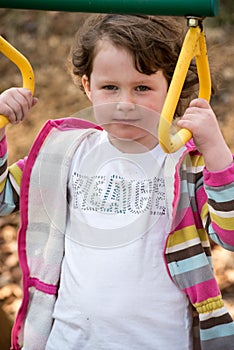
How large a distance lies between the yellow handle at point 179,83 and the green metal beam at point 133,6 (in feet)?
0.14

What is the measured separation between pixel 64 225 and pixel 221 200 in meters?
0.29

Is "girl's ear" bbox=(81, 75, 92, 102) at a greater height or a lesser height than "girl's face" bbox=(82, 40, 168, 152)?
greater

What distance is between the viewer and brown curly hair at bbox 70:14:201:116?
4.49ft

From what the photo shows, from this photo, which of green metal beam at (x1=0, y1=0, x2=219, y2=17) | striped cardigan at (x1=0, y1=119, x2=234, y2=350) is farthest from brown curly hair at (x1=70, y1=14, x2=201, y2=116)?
green metal beam at (x1=0, y1=0, x2=219, y2=17)

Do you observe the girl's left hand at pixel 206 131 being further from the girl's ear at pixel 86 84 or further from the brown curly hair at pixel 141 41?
the girl's ear at pixel 86 84

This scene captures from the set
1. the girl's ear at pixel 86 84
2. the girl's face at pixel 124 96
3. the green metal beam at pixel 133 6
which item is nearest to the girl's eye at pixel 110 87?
the girl's face at pixel 124 96

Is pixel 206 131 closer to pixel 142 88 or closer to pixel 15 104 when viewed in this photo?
pixel 142 88

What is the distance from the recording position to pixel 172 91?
1.11 metres

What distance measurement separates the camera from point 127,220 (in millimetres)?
1379

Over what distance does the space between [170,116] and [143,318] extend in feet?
1.41

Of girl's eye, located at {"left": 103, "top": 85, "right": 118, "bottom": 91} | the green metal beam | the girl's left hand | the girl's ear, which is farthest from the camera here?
the girl's ear

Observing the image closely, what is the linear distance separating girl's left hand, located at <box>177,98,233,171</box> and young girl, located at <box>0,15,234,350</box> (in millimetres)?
40

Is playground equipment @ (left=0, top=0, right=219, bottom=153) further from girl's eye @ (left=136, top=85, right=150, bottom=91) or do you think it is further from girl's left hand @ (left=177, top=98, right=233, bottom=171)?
girl's eye @ (left=136, top=85, right=150, bottom=91)

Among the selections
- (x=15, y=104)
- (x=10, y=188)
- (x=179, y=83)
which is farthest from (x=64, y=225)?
(x=179, y=83)
